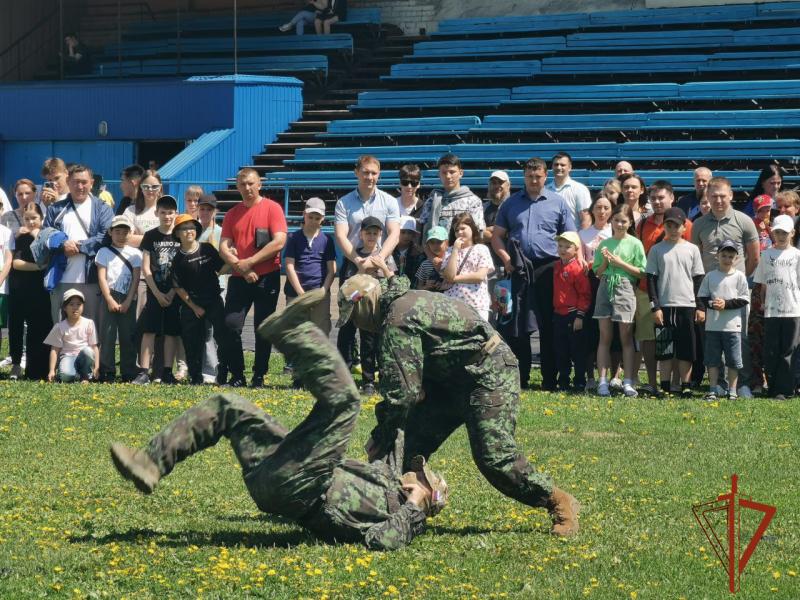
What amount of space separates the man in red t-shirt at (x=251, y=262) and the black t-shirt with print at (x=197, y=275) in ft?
0.77

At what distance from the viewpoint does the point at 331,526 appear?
8164 mm

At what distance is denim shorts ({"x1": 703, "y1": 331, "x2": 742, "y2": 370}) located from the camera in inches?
547

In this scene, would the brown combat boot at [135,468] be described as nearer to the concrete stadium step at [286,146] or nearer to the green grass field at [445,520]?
the green grass field at [445,520]

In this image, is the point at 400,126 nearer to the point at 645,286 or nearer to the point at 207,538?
the point at 645,286

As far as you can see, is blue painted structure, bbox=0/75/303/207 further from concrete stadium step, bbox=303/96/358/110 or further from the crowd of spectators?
the crowd of spectators

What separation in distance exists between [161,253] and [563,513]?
7866 millimetres

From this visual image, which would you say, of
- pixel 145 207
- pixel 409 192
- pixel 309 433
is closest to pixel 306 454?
pixel 309 433

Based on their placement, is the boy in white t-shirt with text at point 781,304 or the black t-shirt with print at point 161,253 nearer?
the boy in white t-shirt with text at point 781,304

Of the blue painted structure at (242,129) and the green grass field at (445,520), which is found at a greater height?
the blue painted structure at (242,129)

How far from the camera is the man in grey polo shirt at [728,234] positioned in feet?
47.0

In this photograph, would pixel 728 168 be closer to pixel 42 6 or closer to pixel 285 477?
pixel 285 477

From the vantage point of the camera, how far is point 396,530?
8.11 m

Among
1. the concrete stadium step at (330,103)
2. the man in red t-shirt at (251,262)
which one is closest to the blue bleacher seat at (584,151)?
the concrete stadium step at (330,103)

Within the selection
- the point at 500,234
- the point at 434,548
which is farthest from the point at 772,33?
the point at 434,548
